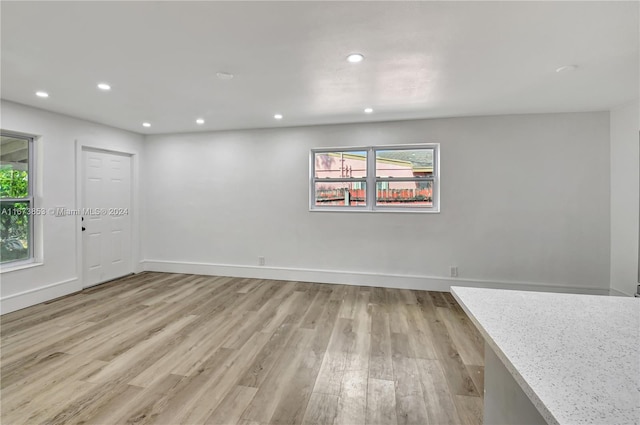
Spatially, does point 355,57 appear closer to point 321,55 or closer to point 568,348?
point 321,55

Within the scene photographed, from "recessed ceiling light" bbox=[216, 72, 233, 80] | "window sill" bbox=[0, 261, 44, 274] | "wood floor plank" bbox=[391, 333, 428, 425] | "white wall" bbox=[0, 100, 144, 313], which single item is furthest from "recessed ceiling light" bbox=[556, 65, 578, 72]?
"window sill" bbox=[0, 261, 44, 274]

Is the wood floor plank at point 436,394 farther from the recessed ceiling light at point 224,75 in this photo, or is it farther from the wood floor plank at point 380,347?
the recessed ceiling light at point 224,75

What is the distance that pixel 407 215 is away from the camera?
4.17 meters

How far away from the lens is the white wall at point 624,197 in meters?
3.24

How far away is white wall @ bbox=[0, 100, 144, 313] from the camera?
11.0 ft

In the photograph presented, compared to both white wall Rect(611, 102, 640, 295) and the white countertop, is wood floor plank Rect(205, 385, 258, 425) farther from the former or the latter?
white wall Rect(611, 102, 640, 295)

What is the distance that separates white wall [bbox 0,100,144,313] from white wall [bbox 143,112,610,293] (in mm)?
1190

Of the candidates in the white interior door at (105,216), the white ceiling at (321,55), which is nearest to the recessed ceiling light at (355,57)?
the white ceiling at (321,55)

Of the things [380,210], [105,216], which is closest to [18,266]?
[105,216]

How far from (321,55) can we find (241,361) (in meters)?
2.57

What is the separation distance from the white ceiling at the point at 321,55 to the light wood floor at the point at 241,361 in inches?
97.7

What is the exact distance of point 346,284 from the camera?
436 cm

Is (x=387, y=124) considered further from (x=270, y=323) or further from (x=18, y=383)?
(x=18, y=383)

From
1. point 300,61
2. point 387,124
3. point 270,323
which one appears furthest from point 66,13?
point 387,124
